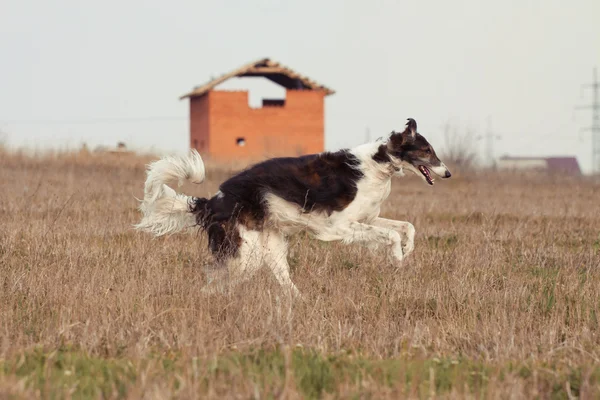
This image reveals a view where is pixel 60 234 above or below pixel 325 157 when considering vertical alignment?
below

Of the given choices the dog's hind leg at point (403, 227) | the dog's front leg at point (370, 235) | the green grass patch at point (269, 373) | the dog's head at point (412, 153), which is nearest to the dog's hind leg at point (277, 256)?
the dog's front leg at point (370, 235)

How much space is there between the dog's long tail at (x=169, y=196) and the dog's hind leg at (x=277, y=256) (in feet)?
2.62

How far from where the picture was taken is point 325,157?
27.9ft

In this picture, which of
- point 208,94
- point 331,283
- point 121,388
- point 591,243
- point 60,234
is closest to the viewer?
point 121,388

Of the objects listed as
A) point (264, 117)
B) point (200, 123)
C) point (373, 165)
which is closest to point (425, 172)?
point (373, 165)

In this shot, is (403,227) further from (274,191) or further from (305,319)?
(305,319)

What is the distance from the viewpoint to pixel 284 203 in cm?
818

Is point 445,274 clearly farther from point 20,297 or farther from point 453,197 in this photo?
point 453,197

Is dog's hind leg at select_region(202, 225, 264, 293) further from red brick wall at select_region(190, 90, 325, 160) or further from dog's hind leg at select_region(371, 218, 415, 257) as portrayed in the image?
red brick wall at select_region(190, 90, 325, 160)

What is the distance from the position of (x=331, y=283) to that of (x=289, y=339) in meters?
2.31

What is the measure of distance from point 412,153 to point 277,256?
192 centimetres

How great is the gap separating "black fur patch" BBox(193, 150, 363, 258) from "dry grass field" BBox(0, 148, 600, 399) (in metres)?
0.49

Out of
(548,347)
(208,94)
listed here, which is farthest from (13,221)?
(208,94)

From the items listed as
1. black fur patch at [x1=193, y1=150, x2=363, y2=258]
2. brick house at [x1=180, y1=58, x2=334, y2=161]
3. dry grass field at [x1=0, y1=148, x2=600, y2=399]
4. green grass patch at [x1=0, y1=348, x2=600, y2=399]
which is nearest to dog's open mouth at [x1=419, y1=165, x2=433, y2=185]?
black fur patch at [x1=193, y1=150, x2=363, y2=258]
